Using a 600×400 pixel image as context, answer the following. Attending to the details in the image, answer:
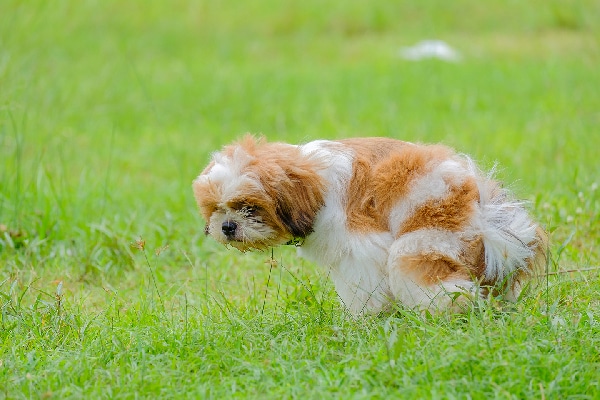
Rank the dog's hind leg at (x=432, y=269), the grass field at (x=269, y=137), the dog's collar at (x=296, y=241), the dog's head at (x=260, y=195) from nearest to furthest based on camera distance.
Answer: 1. the grass field at (x=269, y=137)
2. the dog's hind leg at (x=432, y=269)
3. the dog's head at (x=260, y=195)
4. the dog's collar at (x=296, y=241)

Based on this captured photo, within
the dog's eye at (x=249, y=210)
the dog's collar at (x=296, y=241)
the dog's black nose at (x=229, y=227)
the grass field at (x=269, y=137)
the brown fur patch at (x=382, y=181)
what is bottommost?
the grass field at (x=269, y=137)

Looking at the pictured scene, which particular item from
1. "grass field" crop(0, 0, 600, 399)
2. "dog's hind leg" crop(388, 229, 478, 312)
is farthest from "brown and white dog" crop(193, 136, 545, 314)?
"grass field" crop(0, 0, 600, 399)

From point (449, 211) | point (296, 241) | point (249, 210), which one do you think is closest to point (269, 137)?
point (296, 241)

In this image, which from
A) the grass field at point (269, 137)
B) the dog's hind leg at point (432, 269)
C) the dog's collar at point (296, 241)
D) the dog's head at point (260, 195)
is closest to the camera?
the grass field at point (269, 137)

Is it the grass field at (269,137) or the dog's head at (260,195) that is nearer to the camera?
the grass field at (269,137)

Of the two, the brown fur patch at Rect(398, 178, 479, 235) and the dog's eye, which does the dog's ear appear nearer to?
the dog's eye

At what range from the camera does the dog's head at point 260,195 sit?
4.66 metres

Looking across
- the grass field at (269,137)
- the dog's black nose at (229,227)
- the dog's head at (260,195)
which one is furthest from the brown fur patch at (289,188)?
the grass field at (269,137)

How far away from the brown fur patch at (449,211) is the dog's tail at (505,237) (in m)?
0.07

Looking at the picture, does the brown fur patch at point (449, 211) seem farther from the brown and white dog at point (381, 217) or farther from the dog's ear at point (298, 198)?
the dog's ear at point (298, 198)

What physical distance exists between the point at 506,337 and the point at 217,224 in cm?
158

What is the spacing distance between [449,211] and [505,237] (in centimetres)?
31

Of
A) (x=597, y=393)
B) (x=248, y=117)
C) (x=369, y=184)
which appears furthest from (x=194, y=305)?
(x=248, y=117)

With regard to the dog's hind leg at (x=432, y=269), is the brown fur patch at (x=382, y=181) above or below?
above
